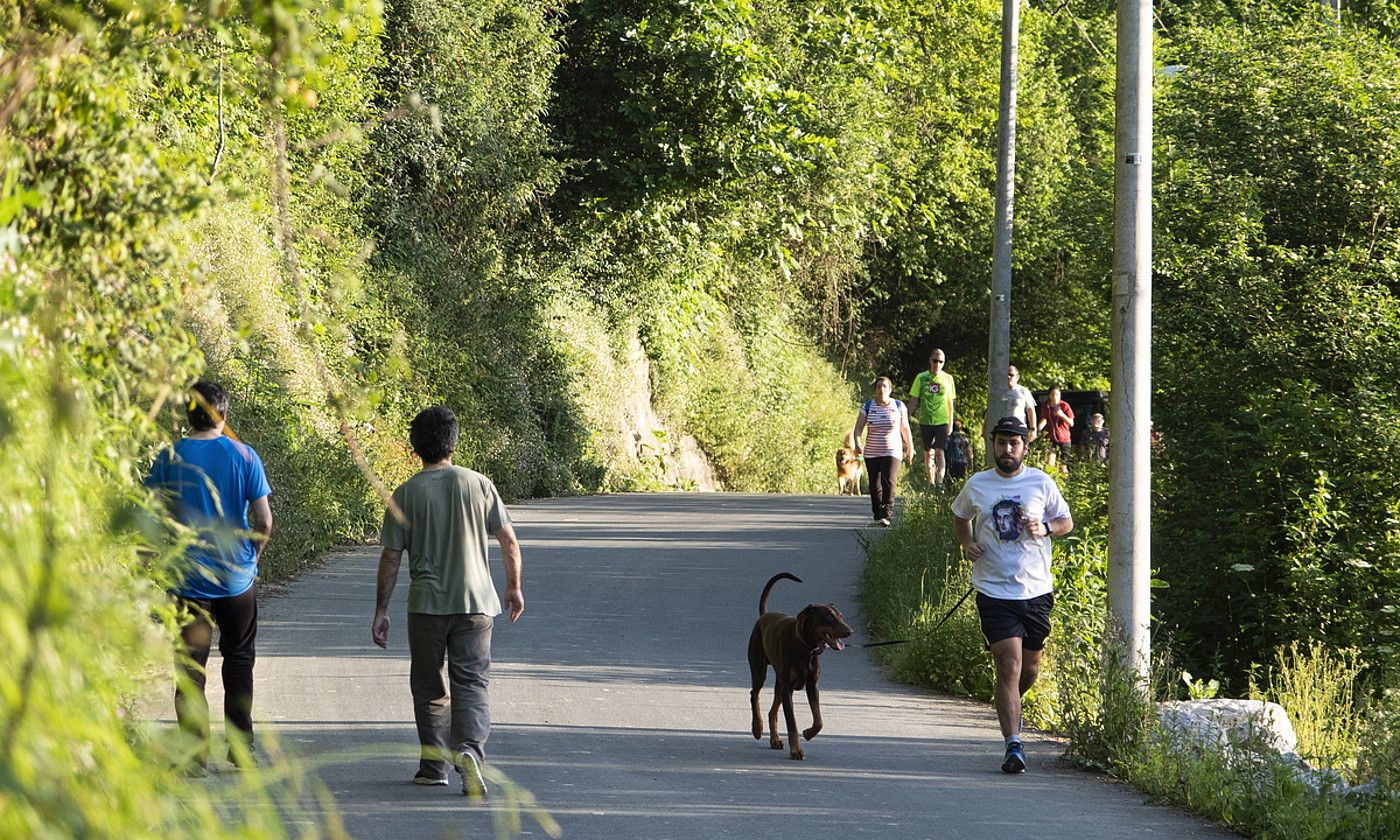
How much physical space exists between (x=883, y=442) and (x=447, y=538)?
11455mm

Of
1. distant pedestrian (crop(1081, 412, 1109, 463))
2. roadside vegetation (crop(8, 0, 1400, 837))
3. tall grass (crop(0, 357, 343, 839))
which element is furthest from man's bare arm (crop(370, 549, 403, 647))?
distant pedestrian (crop(1081, 412, 1109, 463))

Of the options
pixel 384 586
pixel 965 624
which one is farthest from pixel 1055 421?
pixel 384 586

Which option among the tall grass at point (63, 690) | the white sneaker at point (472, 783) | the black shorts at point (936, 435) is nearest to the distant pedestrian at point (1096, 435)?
the black shorts at point (936, 435)

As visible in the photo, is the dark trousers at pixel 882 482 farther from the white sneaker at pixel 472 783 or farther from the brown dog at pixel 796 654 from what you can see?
the white sneaker at pixel 472 783

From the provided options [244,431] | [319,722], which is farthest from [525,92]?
[319,722]

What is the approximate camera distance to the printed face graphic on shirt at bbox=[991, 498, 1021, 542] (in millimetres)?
9281

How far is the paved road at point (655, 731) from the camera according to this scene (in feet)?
25.1

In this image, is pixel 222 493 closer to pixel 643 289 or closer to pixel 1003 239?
pixel 1003 239

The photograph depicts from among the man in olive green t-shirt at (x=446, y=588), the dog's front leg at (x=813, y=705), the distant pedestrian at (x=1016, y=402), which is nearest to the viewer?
the man in olive green t-shirt at (x=446, y=588)

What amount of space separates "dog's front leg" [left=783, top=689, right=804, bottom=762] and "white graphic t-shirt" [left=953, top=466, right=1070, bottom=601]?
3.97 feet

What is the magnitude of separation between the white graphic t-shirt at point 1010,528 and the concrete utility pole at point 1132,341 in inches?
28.9

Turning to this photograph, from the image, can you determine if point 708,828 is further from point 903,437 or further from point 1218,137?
point 1218,137

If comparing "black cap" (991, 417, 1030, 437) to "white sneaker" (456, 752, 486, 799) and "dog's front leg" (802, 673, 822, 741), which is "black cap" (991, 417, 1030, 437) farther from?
"white sneaker" (456, 752, 486, 799)

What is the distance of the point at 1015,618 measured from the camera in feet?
30.3
